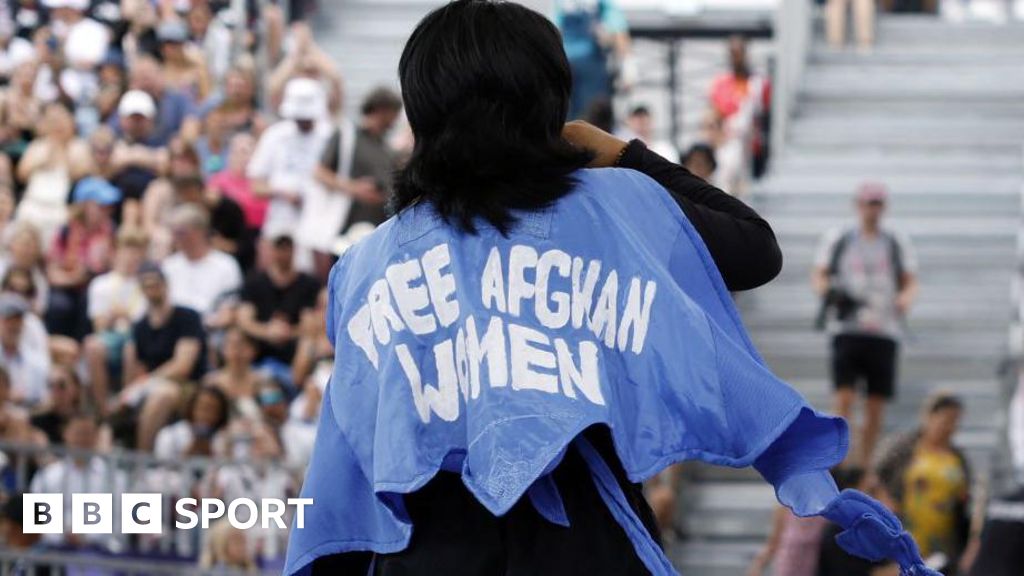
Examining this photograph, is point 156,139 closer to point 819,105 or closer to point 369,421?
point 819,105

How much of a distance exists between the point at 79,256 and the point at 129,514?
4.04m

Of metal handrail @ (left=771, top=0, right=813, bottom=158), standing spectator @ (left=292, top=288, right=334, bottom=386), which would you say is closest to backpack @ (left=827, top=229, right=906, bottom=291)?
standing spectator @ (left=292, top=288, right=334, bottom=386)

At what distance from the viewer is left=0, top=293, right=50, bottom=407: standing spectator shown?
12.5 metres

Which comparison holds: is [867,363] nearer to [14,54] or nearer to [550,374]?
[14,54]

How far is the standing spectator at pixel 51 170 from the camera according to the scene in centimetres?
1441

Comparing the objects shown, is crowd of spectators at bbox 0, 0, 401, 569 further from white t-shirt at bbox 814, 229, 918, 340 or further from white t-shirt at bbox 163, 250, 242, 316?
white t-shirt at bbox 814, 229, 918, 340

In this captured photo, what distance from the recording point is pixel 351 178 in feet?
43.0

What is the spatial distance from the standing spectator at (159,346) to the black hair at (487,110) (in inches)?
334

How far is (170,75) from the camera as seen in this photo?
16031mm

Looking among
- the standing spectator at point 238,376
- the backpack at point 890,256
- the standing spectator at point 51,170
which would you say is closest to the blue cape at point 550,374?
the standing spectator at point 238,376

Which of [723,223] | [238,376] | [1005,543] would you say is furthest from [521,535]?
[238,376]

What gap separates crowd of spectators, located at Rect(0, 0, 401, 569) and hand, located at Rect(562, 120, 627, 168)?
655 cm

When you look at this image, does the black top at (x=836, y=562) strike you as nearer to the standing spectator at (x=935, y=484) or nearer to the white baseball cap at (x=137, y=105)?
Answer: the standing spectator at (x=935, y=484)

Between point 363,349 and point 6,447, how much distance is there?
7.51m
